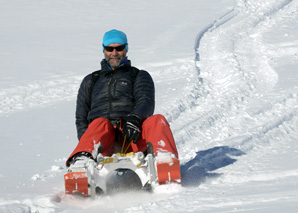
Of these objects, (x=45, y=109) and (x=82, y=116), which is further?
(x=45, y=109)

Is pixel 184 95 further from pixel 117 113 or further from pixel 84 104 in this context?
pixel 117 113

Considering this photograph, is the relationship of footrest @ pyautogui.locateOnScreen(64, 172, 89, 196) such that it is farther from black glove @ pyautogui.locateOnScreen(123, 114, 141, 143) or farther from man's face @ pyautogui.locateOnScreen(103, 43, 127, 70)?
man's face @ pyautogui.locateOnScreen(103, 43, 127, 70)

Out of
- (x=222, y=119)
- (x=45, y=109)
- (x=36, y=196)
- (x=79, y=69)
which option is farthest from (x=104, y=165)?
(x=79, y=69)

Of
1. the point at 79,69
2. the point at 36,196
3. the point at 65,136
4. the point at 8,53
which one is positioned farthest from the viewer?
the point at 8,53

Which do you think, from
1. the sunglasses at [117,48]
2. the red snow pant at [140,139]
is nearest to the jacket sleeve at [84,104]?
the sunglasses at [117,48]

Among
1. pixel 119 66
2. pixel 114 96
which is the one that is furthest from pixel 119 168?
pixel 119 66

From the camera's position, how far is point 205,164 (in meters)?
4.90

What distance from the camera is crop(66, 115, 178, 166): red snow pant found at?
4.10 meters

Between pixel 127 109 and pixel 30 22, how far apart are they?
1002cm

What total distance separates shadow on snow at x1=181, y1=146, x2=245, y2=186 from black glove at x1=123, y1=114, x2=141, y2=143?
51cm

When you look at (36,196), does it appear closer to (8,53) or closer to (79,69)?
(79,69)

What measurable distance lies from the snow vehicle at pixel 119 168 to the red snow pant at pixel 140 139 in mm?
113

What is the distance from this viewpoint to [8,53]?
10.9 metres

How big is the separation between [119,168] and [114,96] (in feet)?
2.68
